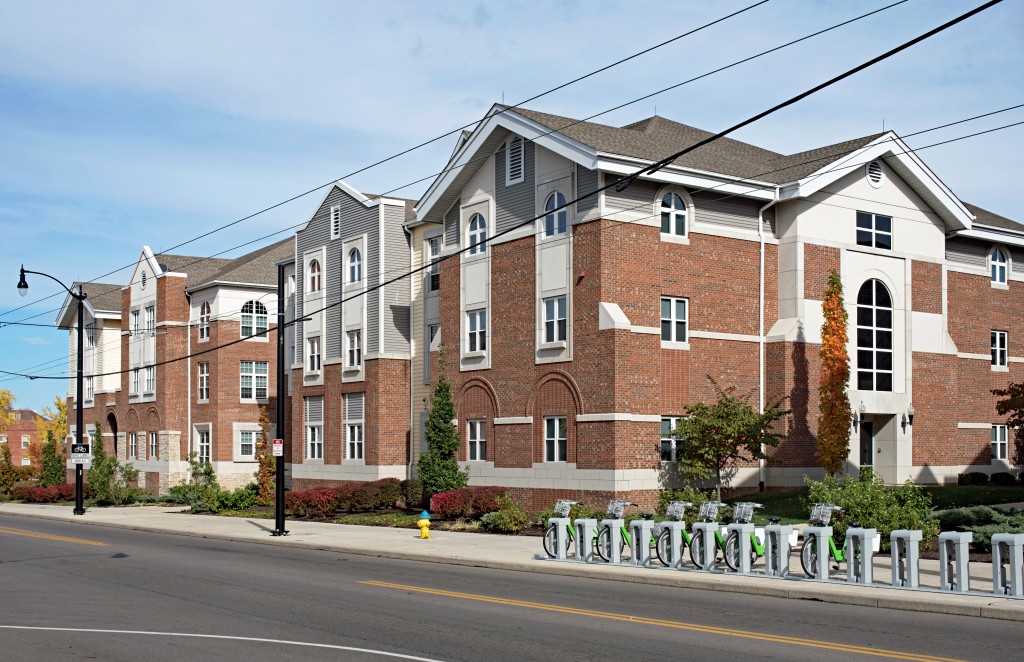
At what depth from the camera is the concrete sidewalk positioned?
15.4 metres

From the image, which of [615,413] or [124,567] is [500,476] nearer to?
[615,413]

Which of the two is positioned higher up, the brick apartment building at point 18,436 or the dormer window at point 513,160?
the dormer window at point 513,160

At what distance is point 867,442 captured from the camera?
123 feet

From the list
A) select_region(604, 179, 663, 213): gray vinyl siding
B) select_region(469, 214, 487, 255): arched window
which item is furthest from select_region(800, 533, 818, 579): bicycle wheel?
select_region(469, 214, 487, 255): arched window

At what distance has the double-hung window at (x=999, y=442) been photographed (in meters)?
40.9

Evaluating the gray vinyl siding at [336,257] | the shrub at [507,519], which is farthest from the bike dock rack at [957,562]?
the gray vinyl siding at [336,257]

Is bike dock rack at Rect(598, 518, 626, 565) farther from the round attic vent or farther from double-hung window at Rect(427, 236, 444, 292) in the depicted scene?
double-hung window at Rect(427, 236, 444, 292)

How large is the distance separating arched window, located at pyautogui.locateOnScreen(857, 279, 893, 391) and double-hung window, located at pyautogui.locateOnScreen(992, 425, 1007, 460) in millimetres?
6844

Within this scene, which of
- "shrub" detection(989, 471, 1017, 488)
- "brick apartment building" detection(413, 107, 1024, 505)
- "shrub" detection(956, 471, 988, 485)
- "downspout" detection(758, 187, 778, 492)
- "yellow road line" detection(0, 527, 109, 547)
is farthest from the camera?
"shrub" detection(989, 471, 1017, 488)

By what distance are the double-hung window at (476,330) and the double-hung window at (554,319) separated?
3.27 metres

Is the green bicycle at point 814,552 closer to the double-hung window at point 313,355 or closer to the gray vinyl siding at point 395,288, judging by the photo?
the gray vinyl siding at point 395,288

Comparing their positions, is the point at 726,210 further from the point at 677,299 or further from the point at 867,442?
the point at 867,442

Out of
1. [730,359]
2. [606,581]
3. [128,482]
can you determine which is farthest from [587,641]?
[128,482]

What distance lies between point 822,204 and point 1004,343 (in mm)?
12310
